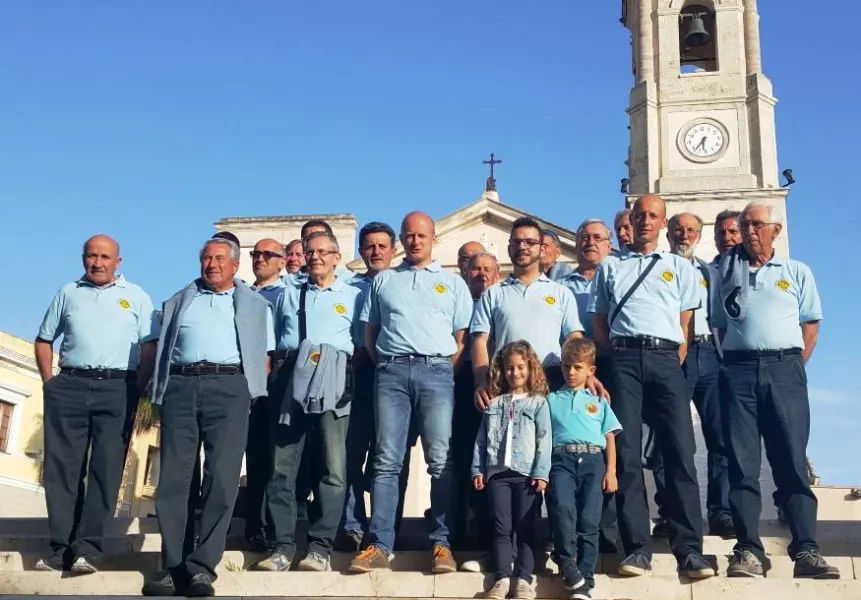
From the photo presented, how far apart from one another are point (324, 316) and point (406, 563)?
1.69 metres

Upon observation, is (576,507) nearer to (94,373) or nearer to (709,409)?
(709,409)

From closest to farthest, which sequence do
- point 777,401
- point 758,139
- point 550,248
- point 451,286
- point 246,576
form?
point 246,576, point 777,401, point 451,286, point 550,248, point 758,139

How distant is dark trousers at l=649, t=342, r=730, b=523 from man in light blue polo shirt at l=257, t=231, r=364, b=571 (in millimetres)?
2454

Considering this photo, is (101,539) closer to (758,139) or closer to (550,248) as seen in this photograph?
(550,248)

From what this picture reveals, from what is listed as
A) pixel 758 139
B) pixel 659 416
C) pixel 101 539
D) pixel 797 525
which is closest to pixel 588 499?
pixel 659 416

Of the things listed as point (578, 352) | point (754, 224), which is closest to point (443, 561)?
point (578, 352)

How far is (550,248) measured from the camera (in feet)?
26.7

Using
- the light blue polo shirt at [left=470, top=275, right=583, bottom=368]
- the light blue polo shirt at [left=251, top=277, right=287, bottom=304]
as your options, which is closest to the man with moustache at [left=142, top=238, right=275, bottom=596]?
the light blue polo shirt at [left=251, top=277, right=287, bottom=304]

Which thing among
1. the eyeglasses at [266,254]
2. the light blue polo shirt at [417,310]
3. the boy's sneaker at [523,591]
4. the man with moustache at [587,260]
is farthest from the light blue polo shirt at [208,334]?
the man with moustache at [587,260]

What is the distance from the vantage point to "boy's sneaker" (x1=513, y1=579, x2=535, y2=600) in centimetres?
567

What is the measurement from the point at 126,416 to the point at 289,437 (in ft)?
3.63

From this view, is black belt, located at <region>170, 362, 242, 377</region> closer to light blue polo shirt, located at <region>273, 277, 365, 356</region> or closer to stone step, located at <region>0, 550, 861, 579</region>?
light blue polo shirt, located at <region>273, 277, 365, 356</region>

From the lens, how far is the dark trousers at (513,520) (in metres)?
5.80

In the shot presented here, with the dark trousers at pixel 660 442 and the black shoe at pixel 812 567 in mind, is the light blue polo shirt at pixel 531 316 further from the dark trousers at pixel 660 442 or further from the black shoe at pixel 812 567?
the black shoe at pixel 812 567
